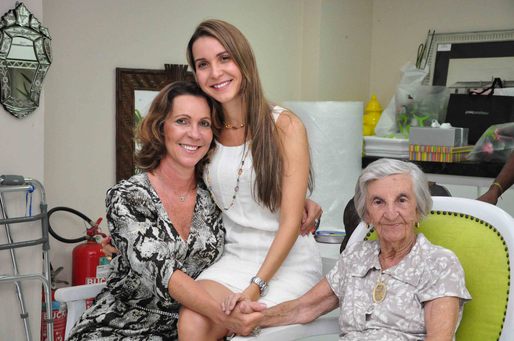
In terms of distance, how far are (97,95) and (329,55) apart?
5.70 ft

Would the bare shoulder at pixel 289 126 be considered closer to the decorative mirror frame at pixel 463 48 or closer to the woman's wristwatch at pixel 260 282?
the woman's wristwatch at pixel 260 282

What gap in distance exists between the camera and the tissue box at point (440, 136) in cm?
412

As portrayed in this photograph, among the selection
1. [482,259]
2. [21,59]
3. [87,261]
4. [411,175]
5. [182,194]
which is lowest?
[87,261]

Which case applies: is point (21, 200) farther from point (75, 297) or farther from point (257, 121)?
point (257, 121)

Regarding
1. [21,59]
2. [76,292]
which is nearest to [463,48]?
[21,59]

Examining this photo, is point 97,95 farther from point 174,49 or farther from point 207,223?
point 207,223

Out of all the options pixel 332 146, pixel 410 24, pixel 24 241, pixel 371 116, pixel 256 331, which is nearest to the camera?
pixel 256 331

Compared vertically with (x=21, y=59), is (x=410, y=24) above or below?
above

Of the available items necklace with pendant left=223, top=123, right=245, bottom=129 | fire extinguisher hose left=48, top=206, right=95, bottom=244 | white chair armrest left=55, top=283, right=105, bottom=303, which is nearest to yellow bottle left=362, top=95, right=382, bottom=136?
fire extinguisher hose left=48, top=206, right=95, bottom=244

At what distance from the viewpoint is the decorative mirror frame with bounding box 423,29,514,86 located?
448 centimetres

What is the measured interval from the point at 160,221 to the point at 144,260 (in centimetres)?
15

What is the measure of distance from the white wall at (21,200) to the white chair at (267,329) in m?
1.13

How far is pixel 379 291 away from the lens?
1957 mm

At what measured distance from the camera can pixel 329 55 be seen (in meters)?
4.86
